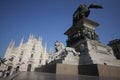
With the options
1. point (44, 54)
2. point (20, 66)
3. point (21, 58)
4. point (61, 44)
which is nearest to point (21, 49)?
point (21, 58)

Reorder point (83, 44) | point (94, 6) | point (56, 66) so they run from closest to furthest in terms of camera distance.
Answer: point (56, 66), point (83, 44), point (94, 6)

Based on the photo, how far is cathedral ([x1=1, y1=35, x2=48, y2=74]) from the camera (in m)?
34.0

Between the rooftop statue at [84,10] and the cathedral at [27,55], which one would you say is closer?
the rooftop statue at [84,10]

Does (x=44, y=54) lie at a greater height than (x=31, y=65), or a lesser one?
greater

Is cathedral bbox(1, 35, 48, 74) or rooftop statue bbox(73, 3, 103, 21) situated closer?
rooftop statue bbox(73, 3, 103, 21)

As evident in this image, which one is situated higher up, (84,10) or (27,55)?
(84,10)

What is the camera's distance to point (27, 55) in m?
36.5

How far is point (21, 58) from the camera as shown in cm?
3594

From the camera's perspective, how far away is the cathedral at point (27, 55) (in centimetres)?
3403

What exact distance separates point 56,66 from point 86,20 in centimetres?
530

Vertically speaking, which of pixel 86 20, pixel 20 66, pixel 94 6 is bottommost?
pixel 20 66

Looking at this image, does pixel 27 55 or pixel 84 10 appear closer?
pixel 84 10

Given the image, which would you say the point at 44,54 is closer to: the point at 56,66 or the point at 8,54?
the point at 8,54

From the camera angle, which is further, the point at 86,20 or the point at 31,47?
the point at 31,47
